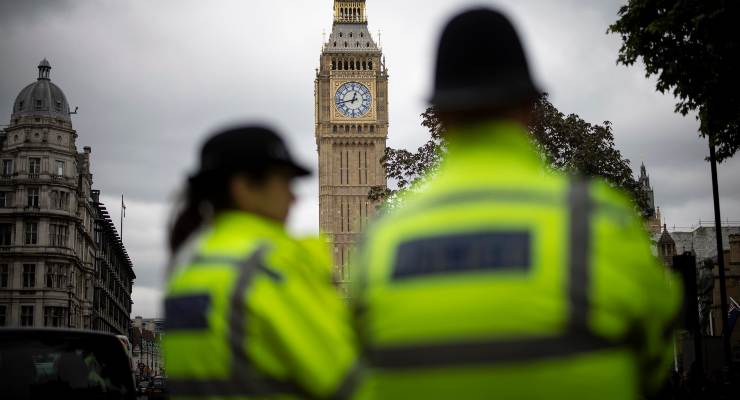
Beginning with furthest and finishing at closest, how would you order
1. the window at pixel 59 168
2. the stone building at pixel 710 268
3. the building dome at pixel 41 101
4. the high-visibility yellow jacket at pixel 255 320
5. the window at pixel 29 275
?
the window at pixel 59 168 → the building dome at pixel 41 101 → the window at pixel 29 275 → the stone building at pixel 710 268 → the high-visibility yellow jacket at pixel 255 320

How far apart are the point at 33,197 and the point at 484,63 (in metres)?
64.6

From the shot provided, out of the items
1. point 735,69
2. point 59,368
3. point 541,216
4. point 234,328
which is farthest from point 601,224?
point 735,69

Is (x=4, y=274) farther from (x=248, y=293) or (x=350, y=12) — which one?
(x=350, y=12)

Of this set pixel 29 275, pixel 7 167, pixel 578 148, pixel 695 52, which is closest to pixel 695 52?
pixel 695 52

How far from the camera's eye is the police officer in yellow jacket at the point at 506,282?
2.37m

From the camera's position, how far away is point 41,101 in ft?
208

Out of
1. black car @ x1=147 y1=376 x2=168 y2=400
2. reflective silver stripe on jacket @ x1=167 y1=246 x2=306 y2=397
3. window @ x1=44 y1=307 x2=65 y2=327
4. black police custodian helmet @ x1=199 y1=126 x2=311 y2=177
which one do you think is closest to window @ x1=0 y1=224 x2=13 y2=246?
window @ x1=44 y1=307 x2=65 y2=327

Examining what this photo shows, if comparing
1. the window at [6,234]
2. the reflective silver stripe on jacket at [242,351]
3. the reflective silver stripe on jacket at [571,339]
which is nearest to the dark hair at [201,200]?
the reflective silver stripe on jacket at [242,351]

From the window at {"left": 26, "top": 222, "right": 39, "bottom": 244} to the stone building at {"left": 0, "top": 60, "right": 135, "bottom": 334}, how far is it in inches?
2.5

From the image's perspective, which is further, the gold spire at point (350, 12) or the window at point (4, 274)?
the gold spire at point (350, 12)

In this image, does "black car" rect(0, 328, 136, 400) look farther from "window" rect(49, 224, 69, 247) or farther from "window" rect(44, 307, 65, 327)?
"window" rect(49, 224, 69, 247)

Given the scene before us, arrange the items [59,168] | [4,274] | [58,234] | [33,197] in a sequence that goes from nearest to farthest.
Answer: [4,274]
[33,197]
[59,168]
[58,234]

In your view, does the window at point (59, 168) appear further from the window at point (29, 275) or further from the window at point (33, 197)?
the window at point (29, 275)

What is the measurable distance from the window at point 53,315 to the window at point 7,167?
31.1 ft
